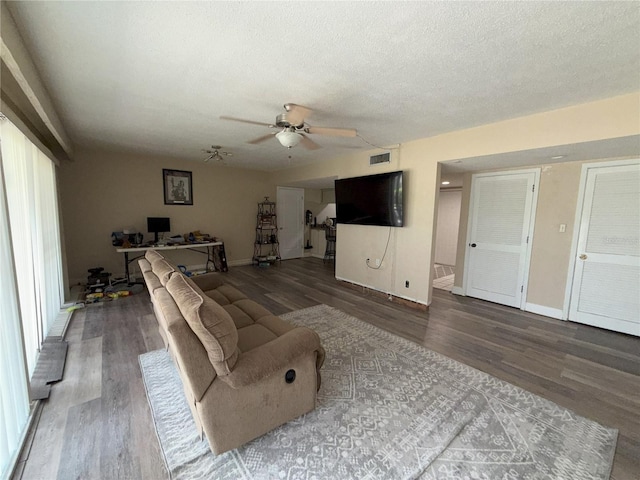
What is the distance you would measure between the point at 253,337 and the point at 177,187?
479 centimetres

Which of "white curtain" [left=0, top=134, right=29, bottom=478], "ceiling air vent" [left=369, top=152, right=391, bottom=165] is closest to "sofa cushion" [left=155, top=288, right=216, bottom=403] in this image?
"white curtain" [left=0, top=134, right=29, bottom=478]

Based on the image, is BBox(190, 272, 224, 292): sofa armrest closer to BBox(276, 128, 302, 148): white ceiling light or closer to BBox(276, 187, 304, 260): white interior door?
BBox(276, 128, 302, 148): white ceiling light

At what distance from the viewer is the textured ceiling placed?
4.39ft

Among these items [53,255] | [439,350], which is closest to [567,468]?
[439,350]

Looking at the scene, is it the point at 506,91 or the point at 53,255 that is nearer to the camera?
the point at 506,91

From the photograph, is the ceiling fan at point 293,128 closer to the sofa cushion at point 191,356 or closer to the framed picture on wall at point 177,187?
the sofa cushion at point 191,356

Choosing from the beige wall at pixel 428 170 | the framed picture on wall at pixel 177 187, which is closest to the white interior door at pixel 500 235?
the beige wall at pixel 428 170

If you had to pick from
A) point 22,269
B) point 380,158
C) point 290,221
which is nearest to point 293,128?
point 380,158

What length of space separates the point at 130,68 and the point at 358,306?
3582 millimetres

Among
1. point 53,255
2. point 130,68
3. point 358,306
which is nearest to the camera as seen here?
point 130,68

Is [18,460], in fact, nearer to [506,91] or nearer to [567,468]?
[567,468]

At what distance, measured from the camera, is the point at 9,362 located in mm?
Answer: 1494

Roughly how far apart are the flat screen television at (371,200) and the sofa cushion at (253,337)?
2.68 m

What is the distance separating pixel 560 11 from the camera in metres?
1.30
